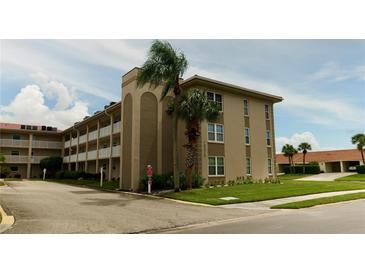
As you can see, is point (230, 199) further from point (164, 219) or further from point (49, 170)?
point (49, 170)

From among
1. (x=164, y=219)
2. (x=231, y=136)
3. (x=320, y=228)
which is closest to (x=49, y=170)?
(x=231, y=136)

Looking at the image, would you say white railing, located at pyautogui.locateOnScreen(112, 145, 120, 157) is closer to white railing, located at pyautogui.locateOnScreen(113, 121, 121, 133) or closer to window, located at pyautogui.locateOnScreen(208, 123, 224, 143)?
white railing, located at pyautogui.locateOnScreen(113, 121, 121, 133)

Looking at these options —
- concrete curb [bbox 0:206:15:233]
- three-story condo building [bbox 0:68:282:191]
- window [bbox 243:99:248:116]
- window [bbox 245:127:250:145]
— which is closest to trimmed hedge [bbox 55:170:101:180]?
three-story condo building [bbox 0:68:282:191]

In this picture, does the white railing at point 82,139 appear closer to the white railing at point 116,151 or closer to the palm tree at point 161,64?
the white railing at point 116,151

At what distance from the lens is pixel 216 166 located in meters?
25.2

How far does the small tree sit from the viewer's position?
146 feet

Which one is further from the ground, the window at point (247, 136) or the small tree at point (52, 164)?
the window at point (247, 136)

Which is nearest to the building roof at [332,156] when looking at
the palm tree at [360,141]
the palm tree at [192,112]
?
the palm tree at [360,141]

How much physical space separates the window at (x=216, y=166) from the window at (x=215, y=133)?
1.54 m

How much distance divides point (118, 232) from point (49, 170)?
134 feet

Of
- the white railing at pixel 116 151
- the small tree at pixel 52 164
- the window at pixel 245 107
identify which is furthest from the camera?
the small tree at pixel 52 164

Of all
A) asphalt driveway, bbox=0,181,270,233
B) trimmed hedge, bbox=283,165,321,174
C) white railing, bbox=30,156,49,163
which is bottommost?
asphalt driveway, bbox=0,181,270,233

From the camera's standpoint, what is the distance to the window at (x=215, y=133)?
2533cm

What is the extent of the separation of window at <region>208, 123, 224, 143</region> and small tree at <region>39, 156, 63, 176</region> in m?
29.2
